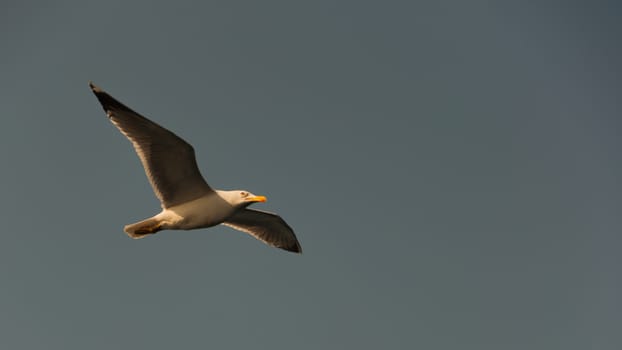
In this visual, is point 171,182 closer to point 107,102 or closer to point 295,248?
point 107,102

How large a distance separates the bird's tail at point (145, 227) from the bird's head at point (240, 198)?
1.68 metres

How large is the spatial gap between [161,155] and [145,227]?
1905 mm

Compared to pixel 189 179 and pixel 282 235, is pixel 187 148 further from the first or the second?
pixel 282 235

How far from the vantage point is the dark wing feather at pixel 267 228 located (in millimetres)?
18688

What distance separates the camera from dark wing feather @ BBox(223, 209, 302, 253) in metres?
18.7

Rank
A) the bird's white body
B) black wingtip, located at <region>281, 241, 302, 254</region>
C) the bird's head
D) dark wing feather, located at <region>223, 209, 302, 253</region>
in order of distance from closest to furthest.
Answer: the bird's white body
the bird's head
dark wing feather, located at <region>223, 209, 302, 253</region>
black wingtip, located at <region>281, 241, 302, 254</region>

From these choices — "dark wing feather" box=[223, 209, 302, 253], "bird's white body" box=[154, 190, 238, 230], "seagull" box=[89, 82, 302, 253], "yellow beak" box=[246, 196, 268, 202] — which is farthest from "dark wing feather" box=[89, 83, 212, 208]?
"dark wing feather" box=[223, 209, 302, 253]

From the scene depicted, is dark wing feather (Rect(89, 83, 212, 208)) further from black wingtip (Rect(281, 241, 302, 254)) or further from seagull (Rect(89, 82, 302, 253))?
Result: black wingtip (Rect(281, 241, 302, 254))

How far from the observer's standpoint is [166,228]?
1569 centimetres

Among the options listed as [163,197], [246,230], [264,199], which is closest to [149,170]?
[163,197]

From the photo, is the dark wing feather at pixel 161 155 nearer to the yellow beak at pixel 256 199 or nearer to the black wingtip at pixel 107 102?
the black wingtip at pixel 107 102

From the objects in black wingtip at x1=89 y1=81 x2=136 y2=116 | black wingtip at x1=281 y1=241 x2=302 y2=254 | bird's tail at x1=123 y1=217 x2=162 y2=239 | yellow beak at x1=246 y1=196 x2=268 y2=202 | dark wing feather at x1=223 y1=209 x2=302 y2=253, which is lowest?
bird's tail at x1=123 y1=217 x2=162 y2=239

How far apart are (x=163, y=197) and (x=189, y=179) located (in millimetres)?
827

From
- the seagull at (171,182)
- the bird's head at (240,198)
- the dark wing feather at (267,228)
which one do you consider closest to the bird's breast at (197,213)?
the seagull at (171,182)
